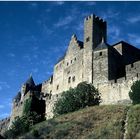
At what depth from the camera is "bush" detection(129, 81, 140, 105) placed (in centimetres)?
4399

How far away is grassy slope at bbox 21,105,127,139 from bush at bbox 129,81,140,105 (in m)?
2.92

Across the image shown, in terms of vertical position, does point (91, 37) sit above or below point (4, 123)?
above

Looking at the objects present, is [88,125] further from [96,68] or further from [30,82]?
[30,82]

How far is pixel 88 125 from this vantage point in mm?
37719

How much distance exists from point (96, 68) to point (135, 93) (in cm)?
1138

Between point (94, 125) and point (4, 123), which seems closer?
point (94, 125)

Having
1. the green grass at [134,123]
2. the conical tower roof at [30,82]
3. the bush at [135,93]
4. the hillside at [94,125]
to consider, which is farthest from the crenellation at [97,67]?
the green grass at [134,123]

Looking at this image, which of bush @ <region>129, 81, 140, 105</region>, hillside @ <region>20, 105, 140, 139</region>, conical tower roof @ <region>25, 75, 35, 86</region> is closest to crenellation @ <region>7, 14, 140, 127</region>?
bush @ <region>129, 81, 140, 105</region>

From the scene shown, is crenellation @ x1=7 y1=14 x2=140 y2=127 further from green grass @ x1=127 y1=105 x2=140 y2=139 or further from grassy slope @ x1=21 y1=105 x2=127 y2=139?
green grass @ x1=127 y1=105 x2=140 y2=139

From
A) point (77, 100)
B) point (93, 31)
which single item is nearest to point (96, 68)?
point (93, 31)

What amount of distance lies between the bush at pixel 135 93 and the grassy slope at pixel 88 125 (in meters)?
2.92

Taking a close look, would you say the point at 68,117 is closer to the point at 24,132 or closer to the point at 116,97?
the point at 24,132

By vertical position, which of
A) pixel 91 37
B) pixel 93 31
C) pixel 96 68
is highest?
→ pixel 93 31

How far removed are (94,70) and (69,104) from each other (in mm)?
10577
